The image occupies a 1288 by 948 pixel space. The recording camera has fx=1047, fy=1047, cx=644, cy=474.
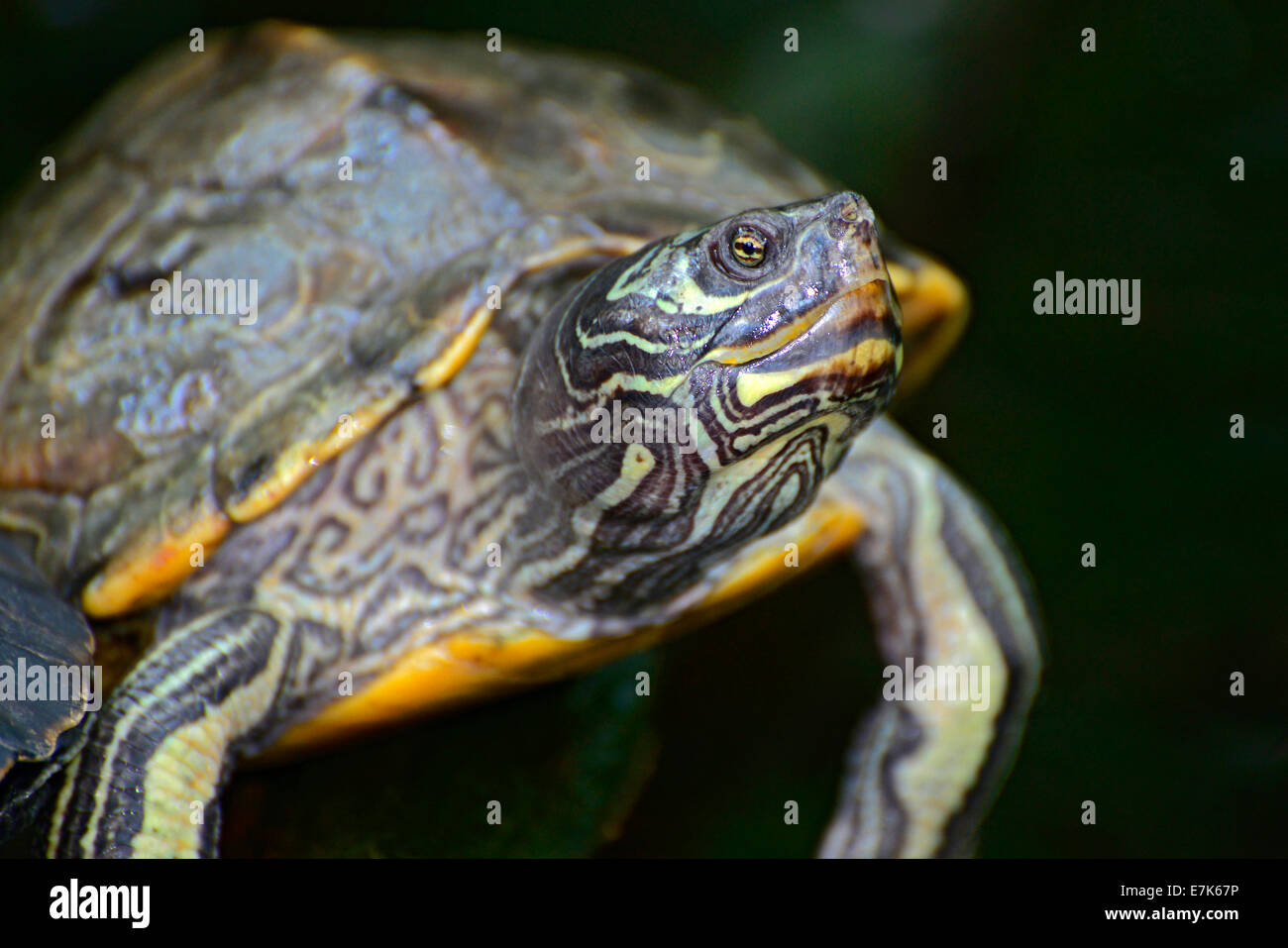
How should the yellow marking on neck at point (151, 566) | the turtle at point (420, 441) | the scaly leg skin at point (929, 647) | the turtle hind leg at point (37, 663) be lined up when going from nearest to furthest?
the turtle hind leg at point (37, 663) → the turtle at point (420, 441) → the yellow marking on neck at point (151, 566) → the scaly leg skin at point (929, 647)

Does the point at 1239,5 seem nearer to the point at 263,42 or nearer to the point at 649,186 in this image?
the point at 649,186

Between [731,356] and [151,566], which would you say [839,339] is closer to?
[731,356]

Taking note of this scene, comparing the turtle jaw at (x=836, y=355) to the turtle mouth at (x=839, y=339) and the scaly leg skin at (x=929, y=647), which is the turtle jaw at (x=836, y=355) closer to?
the turtle mouth at (x=839, y=339)

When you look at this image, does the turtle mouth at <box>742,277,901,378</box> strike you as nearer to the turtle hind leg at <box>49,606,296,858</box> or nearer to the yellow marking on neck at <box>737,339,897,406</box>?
the yellow marking on neck at <box>737,339,897,406</box>

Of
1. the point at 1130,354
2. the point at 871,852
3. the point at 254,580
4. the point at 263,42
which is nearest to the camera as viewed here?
the point at 254,580

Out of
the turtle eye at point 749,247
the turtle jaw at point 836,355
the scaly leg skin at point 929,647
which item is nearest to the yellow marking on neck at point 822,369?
the turtle jaw at point 836,355

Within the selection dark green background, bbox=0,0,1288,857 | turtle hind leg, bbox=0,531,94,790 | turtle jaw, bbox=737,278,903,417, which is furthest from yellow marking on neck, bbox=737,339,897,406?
turtle hind leg, bbox=0,531,94,790
